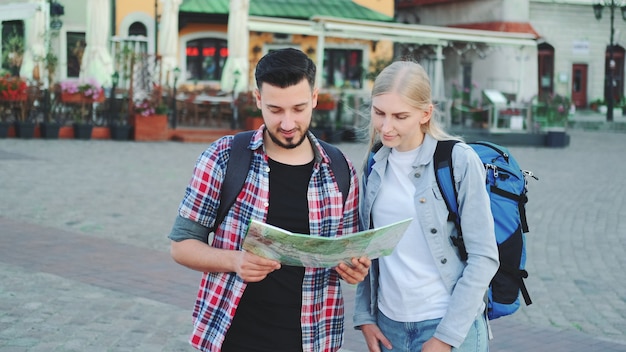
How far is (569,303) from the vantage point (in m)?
7.86

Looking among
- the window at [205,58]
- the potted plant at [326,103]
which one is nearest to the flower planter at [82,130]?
the potted plant at [326,103]

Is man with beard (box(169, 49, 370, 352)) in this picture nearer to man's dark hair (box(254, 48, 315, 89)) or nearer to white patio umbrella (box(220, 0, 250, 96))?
man's dark hair (box(254, 48, 315, 89))

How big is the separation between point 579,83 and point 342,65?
39.1 feet

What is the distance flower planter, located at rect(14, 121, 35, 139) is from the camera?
850 inches

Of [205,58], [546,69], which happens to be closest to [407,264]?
[205,58]

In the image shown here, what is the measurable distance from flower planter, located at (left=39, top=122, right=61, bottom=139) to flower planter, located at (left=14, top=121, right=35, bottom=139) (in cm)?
29

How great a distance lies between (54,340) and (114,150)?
45.9ft

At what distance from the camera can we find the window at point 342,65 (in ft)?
118

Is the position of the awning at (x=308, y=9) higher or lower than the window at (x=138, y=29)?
higher

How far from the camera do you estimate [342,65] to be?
3638 centimetres

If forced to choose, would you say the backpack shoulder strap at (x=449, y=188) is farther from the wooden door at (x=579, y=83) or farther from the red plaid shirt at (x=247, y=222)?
the wooden door at (x=579, y=83)

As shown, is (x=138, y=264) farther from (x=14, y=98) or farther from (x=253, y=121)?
(x=253, y=121)

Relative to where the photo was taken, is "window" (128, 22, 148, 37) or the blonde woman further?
"window" (128, 22, 148, 37)

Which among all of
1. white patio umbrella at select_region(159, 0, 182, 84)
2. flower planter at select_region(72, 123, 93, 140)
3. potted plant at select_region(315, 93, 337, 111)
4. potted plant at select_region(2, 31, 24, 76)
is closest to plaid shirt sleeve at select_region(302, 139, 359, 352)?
flower planter at select_region(72, 123, 93, 140)
